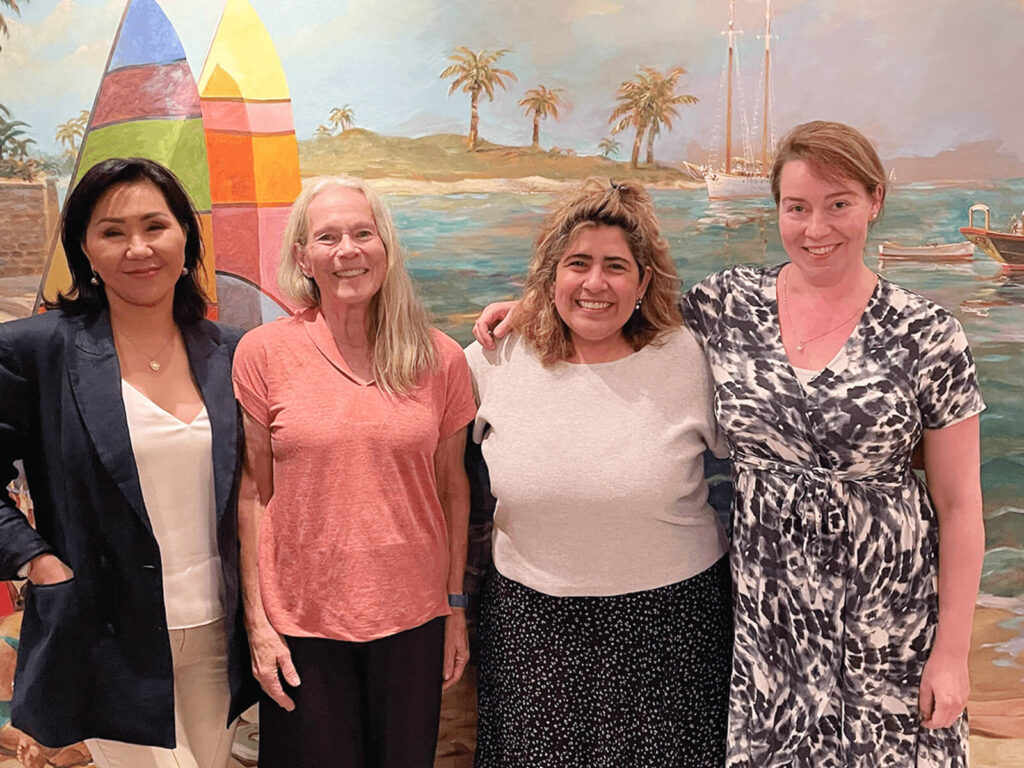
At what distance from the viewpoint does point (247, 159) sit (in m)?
2.30

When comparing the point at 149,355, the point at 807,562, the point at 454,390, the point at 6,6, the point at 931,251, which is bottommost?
the point at 807,562

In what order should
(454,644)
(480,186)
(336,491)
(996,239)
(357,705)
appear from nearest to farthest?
(336,491) < (357,705) < (454,644) < (996,239) < (480,186)

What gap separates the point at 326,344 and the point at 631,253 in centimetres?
74

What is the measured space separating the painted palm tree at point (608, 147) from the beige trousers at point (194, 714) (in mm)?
1584

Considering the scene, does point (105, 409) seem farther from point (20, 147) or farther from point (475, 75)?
point (475, 75)

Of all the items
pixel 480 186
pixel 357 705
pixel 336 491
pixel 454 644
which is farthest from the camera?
pixel 480 186

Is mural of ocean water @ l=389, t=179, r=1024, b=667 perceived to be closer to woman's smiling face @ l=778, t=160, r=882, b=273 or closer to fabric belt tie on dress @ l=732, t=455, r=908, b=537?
woman's smiling face @ l=778, t=160, r=882, b=273

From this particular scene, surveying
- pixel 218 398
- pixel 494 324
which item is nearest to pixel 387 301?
pixel 494 324

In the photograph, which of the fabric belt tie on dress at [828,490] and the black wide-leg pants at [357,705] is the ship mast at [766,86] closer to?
the fabric belt tie on dress at [828,490]

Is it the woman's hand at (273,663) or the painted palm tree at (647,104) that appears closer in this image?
the woman's hand at (273,663)

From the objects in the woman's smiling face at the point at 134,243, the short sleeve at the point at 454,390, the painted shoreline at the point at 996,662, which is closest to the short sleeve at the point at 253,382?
the woman's smiling face at the point at 134,243

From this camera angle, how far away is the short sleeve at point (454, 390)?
194 cm

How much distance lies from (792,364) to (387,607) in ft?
3.46

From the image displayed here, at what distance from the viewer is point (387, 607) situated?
5.94 ft
